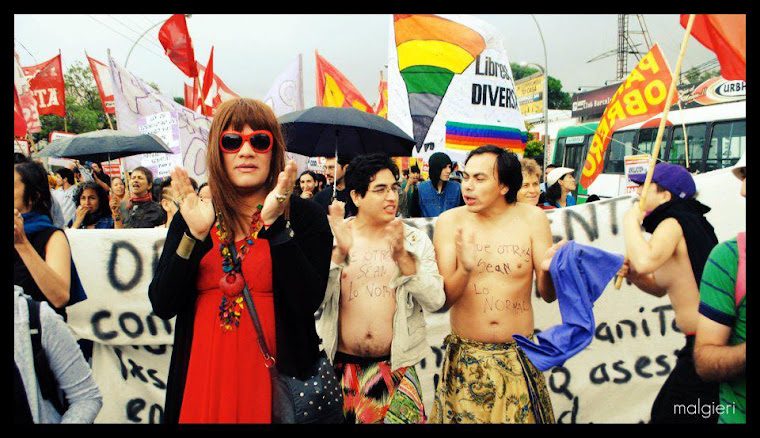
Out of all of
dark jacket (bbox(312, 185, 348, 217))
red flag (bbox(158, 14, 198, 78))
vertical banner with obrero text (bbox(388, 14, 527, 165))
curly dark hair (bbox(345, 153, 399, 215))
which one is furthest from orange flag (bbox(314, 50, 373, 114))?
curly dark hair (bbox(345, 153, 399, 215))

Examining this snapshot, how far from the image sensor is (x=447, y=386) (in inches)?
108

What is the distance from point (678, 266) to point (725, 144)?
12.2 metres

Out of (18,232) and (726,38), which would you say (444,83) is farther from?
(18,232)

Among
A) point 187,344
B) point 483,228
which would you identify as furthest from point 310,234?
point 483,228

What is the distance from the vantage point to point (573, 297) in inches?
92.4

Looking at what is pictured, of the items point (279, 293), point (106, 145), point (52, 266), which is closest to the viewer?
point (279, 293)

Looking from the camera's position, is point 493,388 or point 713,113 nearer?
point 493,388

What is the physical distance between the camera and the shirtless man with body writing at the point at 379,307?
256 cm

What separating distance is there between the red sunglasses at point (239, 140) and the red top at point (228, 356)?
336mm

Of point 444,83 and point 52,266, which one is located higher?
point 444,83

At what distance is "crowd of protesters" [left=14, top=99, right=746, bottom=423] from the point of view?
167 centimetres

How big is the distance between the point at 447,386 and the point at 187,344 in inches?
60.3

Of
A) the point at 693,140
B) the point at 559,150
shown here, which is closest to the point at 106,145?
the point at 693,140
